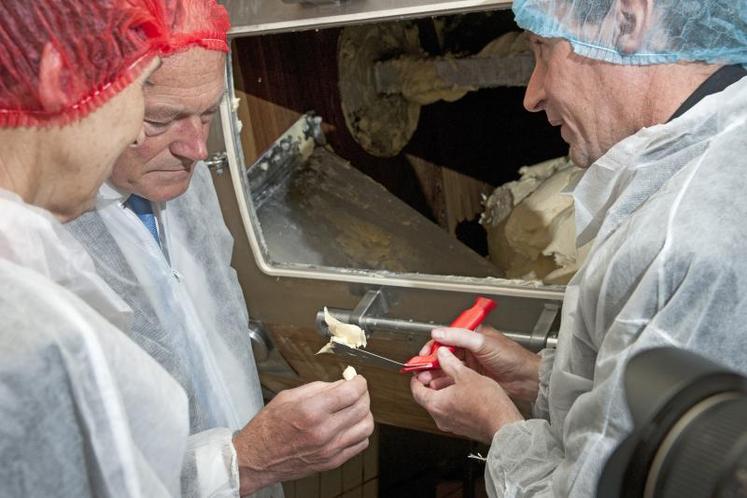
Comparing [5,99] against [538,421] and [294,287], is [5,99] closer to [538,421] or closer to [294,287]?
[538,421]

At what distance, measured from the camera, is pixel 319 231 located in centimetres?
168

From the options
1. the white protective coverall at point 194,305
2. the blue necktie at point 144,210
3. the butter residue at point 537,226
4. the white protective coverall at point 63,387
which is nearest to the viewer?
the white protective coverall at point 63,387

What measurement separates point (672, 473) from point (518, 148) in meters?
1.82

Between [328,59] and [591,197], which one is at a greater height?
[328,59]

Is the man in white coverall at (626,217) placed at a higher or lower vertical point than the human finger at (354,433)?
higher

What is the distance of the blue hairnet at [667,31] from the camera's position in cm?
86

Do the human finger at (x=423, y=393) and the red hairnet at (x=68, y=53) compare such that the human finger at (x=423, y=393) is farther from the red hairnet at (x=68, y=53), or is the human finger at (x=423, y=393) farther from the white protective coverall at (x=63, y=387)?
the red hairnet at (x=68, y=53)

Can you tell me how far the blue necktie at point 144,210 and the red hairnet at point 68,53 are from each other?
53cm

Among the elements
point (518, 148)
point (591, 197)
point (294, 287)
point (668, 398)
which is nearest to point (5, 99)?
point (668, 398)

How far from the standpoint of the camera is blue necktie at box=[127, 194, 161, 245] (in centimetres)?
127

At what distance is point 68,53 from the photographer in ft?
2.33

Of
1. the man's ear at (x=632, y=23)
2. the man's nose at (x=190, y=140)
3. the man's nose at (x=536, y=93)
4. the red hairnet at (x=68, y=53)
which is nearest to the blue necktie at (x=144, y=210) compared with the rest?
the man's nose at (x=190, y=140)

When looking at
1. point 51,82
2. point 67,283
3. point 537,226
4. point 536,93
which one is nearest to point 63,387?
point 67,283

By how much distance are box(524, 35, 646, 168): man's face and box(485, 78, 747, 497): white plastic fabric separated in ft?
0.14
